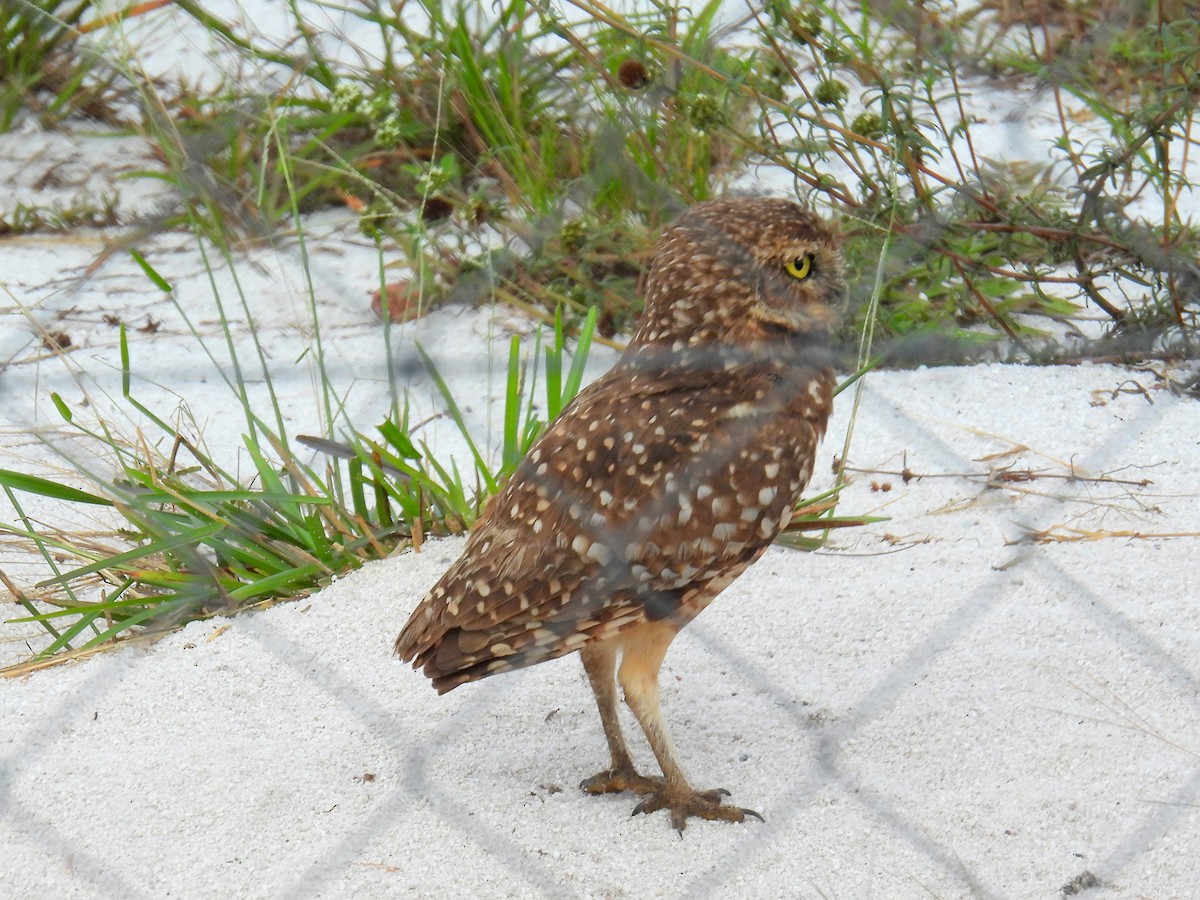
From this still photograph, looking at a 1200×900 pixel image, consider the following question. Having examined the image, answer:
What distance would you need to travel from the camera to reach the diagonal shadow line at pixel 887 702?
214 centimetres

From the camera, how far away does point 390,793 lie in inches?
91.8

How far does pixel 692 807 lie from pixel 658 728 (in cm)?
14

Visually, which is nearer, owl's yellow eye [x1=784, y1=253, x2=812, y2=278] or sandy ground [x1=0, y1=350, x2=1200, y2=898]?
sandy ground [x1=0, y1=350, x2=1200, y2=898]

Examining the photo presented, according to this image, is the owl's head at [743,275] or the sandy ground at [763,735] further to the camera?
the owl's head at [743,275]

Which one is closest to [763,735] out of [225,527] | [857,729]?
[857,729]

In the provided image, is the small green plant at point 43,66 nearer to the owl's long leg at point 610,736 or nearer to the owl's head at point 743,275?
the owl's head at point 743,275

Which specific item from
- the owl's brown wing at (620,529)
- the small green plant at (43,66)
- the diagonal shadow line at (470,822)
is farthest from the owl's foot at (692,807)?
the small green plant at (43,66)

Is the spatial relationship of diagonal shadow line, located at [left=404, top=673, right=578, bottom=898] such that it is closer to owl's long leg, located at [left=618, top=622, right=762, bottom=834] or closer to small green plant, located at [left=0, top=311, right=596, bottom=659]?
owl's long leg, located at [left=618, top=622, right=762, bottom=834]

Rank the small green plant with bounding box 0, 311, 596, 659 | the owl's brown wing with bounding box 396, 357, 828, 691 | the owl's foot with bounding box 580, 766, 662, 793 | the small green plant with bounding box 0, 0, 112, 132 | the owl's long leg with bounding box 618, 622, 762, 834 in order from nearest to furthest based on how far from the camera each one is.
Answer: the owl's brown wing with bounding box 396, 357, 828, 691, the owl's long leg with bounding box 618, 622, 762, 834, the owl's foot with bounding box 580, 766, 662, 793, the small green plant with bounding box 0, 311, 596, 659, the small green plant with bounding box 0, 0, 112, 132

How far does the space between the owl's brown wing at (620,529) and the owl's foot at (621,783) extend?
36 centimetres

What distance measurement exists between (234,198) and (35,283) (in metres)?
0.63

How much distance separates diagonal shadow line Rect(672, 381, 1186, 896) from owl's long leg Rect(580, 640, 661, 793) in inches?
10.3

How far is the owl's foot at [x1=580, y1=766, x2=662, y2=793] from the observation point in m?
2.38

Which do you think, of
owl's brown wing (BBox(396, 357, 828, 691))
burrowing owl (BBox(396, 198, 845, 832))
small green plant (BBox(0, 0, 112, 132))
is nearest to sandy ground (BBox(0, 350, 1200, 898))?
burrowing owl (BBox(396, 198, 845, 832))
